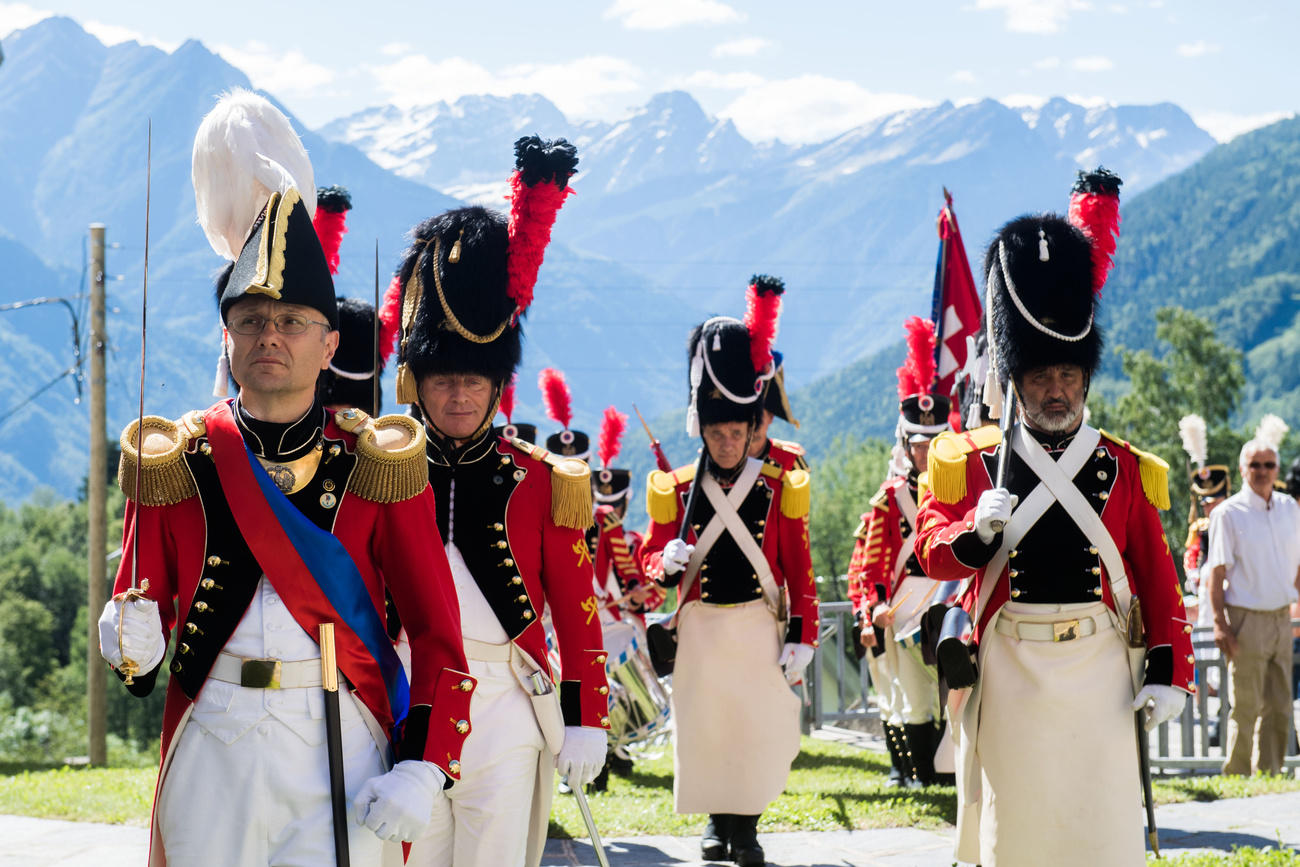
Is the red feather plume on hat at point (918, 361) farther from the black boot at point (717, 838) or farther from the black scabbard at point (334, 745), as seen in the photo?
the black scabbard at point (334, 745)

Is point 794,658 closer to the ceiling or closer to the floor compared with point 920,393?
closer to the floor

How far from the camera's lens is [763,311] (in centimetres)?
850

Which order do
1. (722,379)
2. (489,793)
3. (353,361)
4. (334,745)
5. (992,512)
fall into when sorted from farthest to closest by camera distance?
1. (722,379)
2. (353,361)
3. (992,512)
4. (489,793)
5. (334,745)

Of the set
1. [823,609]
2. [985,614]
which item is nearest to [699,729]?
[985,614]

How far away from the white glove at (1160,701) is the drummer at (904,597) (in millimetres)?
4310

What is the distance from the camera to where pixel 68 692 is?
5838cm

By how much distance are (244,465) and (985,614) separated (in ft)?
9.83

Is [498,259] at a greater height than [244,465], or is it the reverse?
[498,259]

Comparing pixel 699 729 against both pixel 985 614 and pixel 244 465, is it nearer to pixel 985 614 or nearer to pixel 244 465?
pixel 985 614

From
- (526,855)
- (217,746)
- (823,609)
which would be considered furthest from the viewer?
(823,609)

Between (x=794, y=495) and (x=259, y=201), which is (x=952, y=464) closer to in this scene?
(x=794, y=495)

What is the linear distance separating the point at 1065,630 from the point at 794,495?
103 inches

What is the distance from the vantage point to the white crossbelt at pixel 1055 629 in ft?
17.7

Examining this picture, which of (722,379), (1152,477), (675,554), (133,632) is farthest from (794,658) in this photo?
(133,632)
